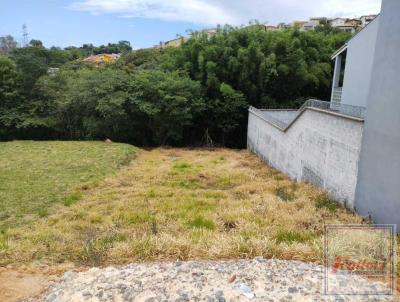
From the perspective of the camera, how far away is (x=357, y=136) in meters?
6.15

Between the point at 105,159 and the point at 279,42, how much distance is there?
35.5 ft

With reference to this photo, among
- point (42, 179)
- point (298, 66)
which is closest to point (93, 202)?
point (42, 179)

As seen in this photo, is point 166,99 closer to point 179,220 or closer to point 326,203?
point 326,203

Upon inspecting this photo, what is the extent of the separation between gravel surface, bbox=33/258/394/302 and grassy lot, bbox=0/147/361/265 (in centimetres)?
45

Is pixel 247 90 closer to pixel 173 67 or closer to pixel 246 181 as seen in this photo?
pixel 173 67

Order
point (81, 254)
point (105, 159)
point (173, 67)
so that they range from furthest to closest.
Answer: point (173, 67), point (105, 159), point (81, 254)

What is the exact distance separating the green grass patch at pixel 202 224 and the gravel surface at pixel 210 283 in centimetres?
172

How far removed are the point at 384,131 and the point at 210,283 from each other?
12.3 ft

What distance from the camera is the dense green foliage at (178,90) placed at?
16.6 metres

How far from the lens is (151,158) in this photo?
14.2m

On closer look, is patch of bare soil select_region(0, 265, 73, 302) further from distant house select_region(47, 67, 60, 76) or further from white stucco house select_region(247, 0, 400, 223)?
distant house select_region(47, 67, 60, 76)

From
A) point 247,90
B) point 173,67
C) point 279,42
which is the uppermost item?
point 279,42

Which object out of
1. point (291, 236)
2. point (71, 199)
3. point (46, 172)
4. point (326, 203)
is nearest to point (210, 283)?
point (291, 236)

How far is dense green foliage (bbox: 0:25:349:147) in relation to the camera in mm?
16641
